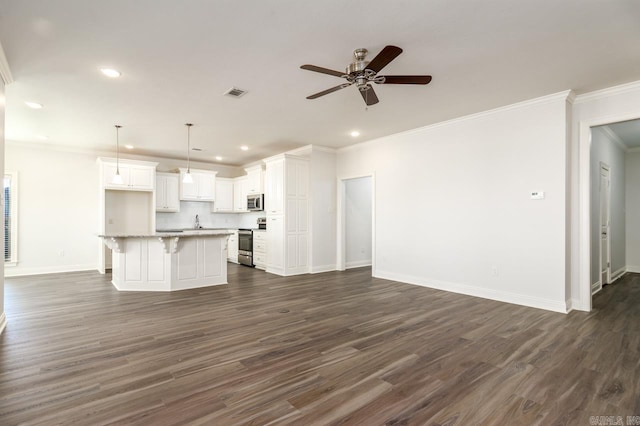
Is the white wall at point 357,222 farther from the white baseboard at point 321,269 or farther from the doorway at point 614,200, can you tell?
the doorway at point 614,200

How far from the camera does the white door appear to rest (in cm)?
525

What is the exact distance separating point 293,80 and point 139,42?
1508 millimetres

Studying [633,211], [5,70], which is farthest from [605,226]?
[5,70]

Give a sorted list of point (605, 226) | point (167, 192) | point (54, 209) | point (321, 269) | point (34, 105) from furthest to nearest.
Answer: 1. point (167, 192)
2. point (321, 269)
3. point (54, 209)
4. point (605, 226)
5. point (34, 105)

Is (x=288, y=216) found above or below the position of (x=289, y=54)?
below

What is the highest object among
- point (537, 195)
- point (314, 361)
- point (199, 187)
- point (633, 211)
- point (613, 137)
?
point (613, 137)

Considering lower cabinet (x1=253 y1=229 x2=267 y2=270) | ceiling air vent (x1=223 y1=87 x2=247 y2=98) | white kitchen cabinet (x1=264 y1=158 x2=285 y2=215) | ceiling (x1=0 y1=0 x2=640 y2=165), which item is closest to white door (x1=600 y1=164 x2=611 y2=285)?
ceiling (x1=0 y1=0 x2=640 y2=165)

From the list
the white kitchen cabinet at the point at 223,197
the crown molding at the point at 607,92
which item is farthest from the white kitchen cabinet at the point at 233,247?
the crown molding at the point at 607,92

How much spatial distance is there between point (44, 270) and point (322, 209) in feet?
19.8

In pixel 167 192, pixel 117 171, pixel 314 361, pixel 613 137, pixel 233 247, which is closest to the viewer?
pixel 314 361

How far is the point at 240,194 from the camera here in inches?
346

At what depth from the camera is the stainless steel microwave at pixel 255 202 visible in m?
7.83

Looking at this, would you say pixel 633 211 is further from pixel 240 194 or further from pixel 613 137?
pixel 240 194

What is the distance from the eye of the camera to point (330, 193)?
23.7 feet
